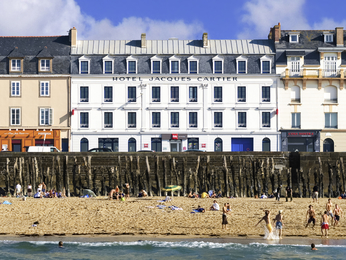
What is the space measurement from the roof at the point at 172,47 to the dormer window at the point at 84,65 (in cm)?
96

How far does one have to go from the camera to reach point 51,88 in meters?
55.6

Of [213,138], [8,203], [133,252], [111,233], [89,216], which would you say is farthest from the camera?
[213,138]

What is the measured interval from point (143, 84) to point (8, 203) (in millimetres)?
23604

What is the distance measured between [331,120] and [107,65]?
83.3 ft

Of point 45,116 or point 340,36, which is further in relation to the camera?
point 340,36

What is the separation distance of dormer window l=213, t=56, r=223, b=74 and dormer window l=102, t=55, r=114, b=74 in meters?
11.3

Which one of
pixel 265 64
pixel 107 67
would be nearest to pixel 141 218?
pixel 107 67

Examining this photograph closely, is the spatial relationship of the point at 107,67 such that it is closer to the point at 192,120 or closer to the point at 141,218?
the point at 192,120

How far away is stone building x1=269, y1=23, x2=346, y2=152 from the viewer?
181ft

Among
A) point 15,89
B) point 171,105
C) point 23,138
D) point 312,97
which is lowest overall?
point 23,138

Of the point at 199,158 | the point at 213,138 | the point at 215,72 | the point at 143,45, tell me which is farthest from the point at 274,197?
the point at 143,45

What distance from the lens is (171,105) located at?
55531 mm

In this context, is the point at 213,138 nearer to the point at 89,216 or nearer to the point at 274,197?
the point at 274,197

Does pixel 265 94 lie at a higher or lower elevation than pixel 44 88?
lower
